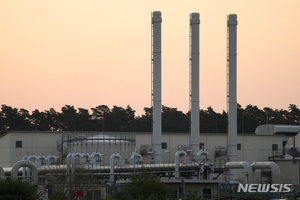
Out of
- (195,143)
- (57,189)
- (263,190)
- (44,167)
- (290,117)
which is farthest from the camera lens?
(290,117)

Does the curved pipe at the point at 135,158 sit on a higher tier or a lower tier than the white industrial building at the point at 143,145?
lower

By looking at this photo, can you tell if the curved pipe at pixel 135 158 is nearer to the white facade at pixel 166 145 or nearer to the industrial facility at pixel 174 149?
the industrial facility at pixel 174 149

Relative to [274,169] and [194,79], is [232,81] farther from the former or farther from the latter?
[274,169]

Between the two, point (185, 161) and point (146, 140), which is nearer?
point (185, 161)

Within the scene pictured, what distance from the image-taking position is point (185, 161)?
8831cm

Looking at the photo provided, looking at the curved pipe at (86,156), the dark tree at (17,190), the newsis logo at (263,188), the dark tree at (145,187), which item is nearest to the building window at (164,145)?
the curved pipe at (86,156)

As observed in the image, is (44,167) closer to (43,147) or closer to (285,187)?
(43,147)

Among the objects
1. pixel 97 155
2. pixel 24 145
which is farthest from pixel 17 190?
pixel 24 145

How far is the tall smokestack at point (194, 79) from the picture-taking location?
93.2 metres

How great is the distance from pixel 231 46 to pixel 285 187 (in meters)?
25.8

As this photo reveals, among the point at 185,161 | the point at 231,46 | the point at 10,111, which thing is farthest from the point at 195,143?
the point at 10,111

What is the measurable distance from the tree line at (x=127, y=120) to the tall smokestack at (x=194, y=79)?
65.9m

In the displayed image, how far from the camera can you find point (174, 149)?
9988cm

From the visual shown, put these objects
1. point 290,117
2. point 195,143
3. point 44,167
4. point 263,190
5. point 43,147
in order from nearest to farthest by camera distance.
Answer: point 263,190 < point 44,167 < point 195,143 < point 43,147 < point 290,117
